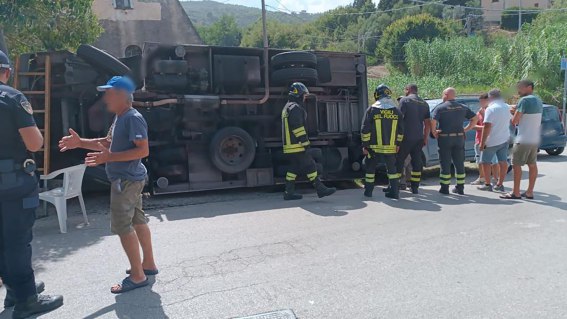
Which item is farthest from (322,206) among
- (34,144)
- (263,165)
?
(34,144)

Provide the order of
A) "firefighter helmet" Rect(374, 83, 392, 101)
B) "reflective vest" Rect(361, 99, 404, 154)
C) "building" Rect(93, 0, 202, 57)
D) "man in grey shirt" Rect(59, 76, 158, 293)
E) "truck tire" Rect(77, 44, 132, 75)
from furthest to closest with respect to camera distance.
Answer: "building" Rect(93, 0, 202, 57) < "firefighter helmet" Rect(374, 83, 392, 101) < "reflective vest" Rect(361, 99, 404, 154) < "truck tire" Rect(77, 44, 132, 75) < "man in grey shirt" Rect(59, 76, 158, 293)

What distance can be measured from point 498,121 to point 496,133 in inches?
8.1

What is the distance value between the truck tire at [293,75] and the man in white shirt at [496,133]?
298cm

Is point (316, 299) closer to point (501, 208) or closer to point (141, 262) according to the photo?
point (141, 262)

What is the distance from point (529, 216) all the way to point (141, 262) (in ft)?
16.2

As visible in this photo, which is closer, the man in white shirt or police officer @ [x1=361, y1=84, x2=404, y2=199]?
police officer @ [x1=361, y1=84, x2=404, y2=199]

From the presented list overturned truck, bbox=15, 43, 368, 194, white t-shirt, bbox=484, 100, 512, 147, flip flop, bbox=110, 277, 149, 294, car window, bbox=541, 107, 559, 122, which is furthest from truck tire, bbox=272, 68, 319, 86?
car window, bbox=541, 107, 559, 122

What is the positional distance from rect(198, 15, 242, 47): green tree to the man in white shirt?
227ft

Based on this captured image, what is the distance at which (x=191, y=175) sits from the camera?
25.1 ft

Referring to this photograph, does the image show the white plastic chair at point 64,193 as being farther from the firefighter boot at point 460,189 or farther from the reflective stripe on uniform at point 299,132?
the firefighter boot at point 460,189

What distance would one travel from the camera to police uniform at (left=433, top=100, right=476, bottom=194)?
7602mm

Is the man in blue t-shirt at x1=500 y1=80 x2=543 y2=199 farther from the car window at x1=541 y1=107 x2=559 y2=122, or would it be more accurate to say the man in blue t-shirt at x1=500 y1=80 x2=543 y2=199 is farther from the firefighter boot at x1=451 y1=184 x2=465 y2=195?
the car window at x1=541 y1=107 x2=559 y2=122

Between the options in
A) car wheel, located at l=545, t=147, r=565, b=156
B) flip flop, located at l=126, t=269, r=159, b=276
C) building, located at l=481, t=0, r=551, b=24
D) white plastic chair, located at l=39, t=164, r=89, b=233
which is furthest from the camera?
building, located at l=481, t=0, r=551, b=24

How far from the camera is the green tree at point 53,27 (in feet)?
27.4
